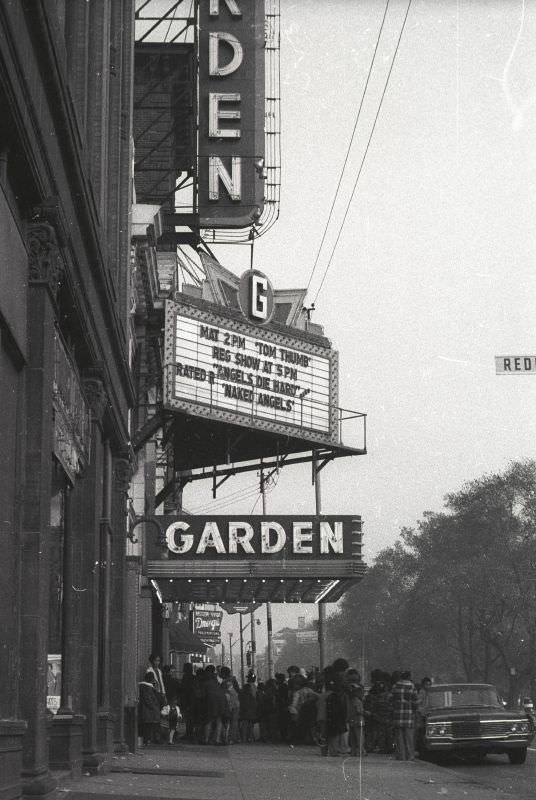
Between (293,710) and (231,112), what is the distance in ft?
58.2

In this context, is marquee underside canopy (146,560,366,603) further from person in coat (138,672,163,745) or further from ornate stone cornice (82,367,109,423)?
ornate stone cornice (82,367,109,423)

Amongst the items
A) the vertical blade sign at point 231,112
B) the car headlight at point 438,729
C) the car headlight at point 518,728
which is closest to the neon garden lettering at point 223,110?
the vertical blade sign at point 231,112

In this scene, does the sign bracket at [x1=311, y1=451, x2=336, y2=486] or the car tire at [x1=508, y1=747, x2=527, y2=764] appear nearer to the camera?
the car tire at [x1=508, y1=747, x2=527, y2=764]

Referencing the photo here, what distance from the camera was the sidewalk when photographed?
1459cm

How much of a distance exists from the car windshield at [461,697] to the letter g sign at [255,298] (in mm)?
13818

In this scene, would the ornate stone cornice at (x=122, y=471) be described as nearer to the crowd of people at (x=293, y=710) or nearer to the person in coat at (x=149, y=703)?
the crowd of people at (x=293, y=710)

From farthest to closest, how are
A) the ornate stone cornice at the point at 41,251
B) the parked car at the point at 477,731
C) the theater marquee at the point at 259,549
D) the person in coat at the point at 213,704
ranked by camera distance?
the theater marquee at the point at 259,549
the person in coat at the point at 213,704
the parked car at the point at 477,731
the ornate stone cornice at the point at 41,251

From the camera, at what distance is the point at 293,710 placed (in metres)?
28.9

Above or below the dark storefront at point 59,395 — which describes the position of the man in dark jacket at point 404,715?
below

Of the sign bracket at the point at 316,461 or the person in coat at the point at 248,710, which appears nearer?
the person in coat at the point at 248,710

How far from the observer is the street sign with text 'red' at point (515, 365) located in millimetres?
15062

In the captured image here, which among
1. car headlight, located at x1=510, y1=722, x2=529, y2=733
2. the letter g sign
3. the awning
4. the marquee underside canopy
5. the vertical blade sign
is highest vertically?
the vertical blade sign

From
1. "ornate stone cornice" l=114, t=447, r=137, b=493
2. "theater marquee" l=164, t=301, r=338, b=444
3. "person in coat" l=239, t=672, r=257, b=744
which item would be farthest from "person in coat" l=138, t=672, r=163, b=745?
"theater marquee" l=164, t=301, r=338, b=444

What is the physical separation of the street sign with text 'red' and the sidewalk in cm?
510
